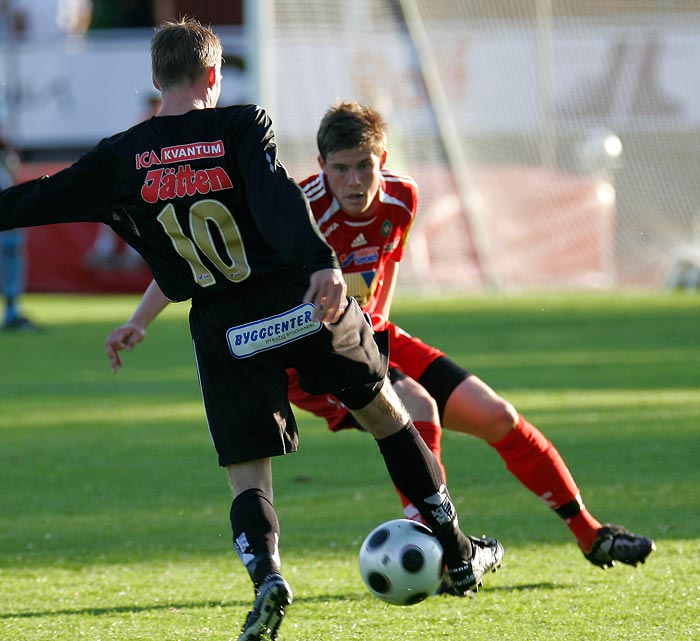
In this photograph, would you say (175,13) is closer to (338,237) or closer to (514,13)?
(514,13)

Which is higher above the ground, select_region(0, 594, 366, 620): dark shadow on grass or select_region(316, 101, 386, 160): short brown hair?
select_region(316, 101, 386, 160): short brown hair

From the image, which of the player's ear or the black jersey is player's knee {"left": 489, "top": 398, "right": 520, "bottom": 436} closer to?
the black jersey

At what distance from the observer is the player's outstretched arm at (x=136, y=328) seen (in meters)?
4.16

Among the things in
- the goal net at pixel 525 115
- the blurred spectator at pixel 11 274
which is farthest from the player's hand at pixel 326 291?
the goal net at pixel 525 115

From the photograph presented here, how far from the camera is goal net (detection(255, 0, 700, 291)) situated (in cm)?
1591

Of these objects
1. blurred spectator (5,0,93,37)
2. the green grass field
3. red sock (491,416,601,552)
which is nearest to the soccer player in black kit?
the green grass field

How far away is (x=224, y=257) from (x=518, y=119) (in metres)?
13.2

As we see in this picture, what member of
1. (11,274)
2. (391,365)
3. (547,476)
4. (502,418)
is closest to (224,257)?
(391,365)

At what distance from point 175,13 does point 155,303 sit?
24946 mm

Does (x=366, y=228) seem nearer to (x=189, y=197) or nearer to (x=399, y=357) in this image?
(x=399, y=357)

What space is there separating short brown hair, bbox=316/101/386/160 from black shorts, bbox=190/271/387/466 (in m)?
0.88

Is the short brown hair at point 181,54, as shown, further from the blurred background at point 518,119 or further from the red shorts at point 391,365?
the blurred background at point 518,119

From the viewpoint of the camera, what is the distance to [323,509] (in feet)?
18.5

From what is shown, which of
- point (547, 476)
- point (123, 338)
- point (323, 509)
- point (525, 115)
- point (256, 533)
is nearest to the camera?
point (256, 533)
